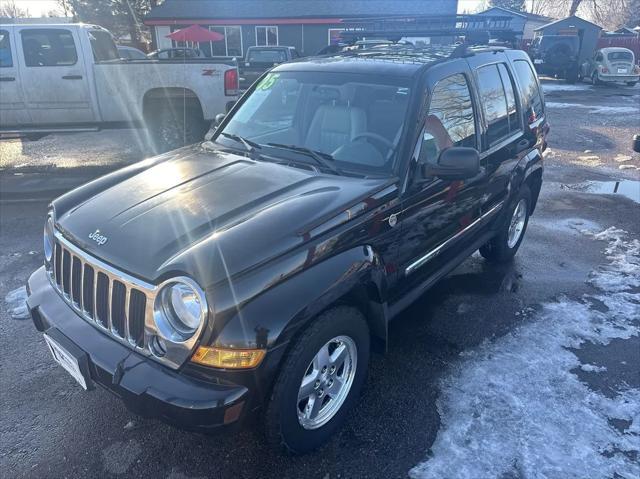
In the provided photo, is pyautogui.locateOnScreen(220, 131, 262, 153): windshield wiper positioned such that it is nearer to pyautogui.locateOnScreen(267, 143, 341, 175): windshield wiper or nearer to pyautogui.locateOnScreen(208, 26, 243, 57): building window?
pyautogui.locateOnScreen(267, 143, 341, 175): windshield wiper

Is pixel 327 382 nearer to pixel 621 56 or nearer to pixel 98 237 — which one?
pixel 98 237

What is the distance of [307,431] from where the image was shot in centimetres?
254

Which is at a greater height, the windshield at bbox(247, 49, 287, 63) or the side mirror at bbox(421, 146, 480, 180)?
the windshield at bbox(247, 49, 287, 63)

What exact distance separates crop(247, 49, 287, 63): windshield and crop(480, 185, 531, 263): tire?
38.6 feet

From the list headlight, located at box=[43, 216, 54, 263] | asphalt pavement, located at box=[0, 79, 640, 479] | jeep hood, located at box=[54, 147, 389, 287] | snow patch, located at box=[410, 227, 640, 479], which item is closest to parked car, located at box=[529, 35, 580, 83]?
asphalt pavement, located at box=[0, 79, 640, 479]

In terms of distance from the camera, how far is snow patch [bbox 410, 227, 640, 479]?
8.43 feet

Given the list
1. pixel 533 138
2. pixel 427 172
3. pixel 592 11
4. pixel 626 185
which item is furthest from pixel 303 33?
pixel 592 11

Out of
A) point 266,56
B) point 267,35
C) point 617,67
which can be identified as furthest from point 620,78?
point 267,35

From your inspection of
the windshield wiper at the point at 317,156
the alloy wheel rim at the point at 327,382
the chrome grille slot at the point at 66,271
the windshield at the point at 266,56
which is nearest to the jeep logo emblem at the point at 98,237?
the chrome grille slot at the point at 66,271

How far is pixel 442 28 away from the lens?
489 centimetres

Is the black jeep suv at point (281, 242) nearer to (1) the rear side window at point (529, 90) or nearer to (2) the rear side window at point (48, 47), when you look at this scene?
(1) the rear side window at point (529, 90)

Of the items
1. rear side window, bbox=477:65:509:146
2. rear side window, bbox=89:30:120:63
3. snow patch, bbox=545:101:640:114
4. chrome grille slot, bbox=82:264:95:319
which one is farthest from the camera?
snow patch, bbox=545:101:640:114

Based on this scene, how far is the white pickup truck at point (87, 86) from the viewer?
791cm

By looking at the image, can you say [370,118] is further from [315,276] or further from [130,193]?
[130,193]
